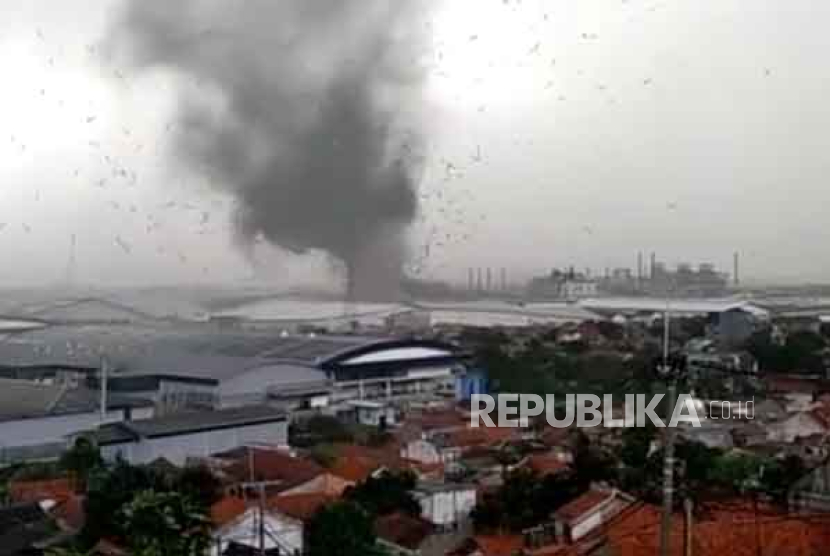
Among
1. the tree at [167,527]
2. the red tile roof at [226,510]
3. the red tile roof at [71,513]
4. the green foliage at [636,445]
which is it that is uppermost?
the tree at [167,527]

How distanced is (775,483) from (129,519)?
314cm

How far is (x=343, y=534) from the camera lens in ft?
14.8

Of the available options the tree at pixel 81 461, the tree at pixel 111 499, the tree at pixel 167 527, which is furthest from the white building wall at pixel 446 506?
the tree at pixel 81 461

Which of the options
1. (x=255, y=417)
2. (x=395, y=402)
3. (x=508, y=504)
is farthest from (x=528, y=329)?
(x=508, y=504)

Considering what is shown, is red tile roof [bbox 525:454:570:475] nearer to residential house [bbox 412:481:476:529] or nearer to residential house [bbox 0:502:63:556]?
residential house [bbox 412:481:476:529]

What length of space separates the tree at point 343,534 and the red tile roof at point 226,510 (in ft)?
1.85

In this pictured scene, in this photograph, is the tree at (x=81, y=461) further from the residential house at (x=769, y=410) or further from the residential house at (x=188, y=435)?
the residential house at (x=769, y=410)

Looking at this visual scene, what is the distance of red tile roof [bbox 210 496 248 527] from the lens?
16.6 ft

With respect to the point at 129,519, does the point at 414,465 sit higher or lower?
lower

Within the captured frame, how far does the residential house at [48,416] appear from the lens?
9.83 meters

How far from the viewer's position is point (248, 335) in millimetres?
16344

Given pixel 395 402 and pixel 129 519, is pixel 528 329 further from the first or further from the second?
pixel 129 519

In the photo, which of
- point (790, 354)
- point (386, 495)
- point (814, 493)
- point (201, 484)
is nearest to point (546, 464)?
point (386, 495)

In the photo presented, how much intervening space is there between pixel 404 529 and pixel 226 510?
3.05 feet
